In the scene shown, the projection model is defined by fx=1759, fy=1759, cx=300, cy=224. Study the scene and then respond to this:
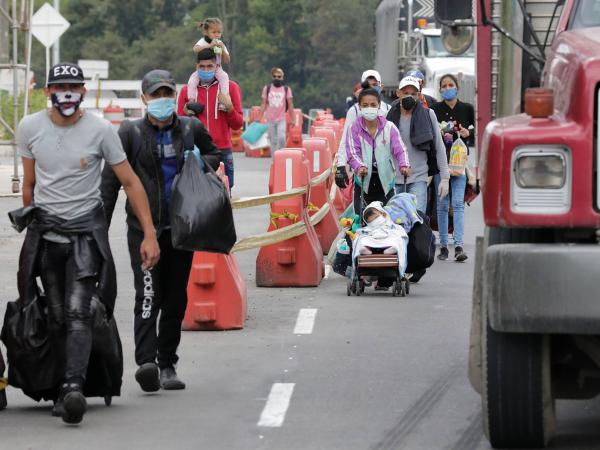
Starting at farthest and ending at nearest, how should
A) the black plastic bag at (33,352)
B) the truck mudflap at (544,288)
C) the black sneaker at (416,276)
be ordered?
1. the black sneaker at (416,276)
2. the black plastic bag at (33,352)
3. the truck mudflap at (544,288)

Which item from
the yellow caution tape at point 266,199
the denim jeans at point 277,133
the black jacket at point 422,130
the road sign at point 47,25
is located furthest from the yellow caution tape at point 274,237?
the denim jeans at point 277,133

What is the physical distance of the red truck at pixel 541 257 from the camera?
6926 millimetres

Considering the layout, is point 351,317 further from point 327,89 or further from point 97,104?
point 327,89

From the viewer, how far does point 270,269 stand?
14.4m

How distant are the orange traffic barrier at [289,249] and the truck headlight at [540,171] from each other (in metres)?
7.22

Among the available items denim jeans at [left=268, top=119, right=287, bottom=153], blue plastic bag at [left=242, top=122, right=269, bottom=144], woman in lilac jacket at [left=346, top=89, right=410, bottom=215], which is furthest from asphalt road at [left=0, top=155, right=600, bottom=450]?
blue plastic bag at [left=242, top=122, right=269, bottom=144]

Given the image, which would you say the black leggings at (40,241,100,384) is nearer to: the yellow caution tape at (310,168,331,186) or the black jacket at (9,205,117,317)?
the black jacket at (9,205,117,317)

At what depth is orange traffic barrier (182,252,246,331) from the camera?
11.7m

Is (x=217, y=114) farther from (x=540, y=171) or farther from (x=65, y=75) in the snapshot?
(x=540, y=171)

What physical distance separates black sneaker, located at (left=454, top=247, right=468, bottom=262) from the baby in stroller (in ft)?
8.14

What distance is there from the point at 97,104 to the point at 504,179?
4320 centimetres

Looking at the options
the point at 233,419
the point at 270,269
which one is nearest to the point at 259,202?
the point at 270,269

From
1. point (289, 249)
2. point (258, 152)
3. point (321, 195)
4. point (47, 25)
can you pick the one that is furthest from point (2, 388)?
point (258, 152)

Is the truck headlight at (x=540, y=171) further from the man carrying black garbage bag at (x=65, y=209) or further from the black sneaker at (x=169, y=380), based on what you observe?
the black sneaker at (x=169, y=380)
